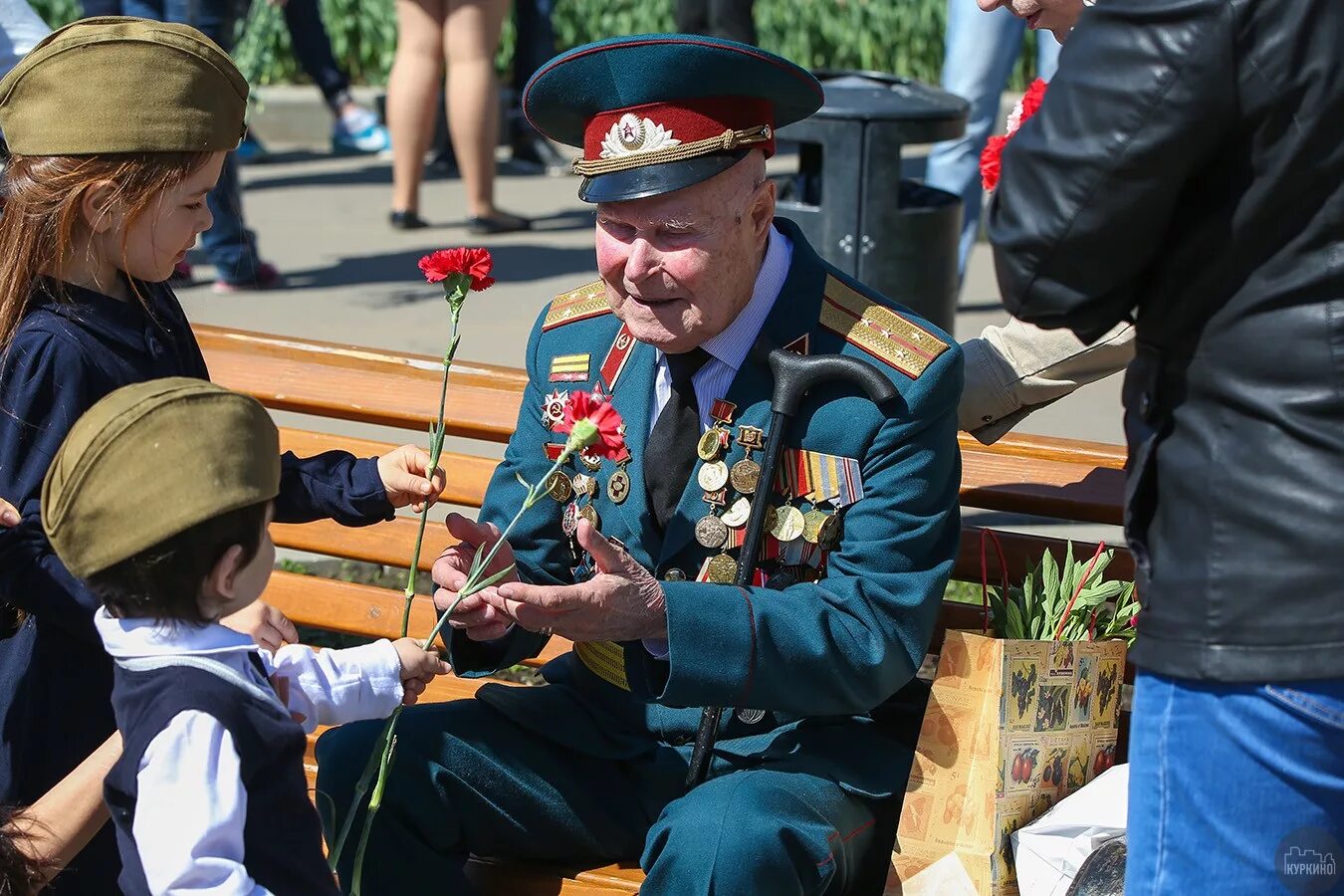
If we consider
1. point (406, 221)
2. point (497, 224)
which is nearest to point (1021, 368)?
point (497, 224)

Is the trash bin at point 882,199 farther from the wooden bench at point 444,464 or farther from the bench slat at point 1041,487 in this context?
the bench slat at point 1041,487

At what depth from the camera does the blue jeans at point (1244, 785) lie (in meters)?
1.99

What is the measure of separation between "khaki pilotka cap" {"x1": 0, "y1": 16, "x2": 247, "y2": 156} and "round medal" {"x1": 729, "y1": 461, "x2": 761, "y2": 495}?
99cm

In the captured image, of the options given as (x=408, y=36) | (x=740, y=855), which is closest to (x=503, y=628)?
(x=740, y=855)

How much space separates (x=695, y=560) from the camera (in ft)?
9.50

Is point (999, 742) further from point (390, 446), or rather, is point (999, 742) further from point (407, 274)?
point (407, 274)

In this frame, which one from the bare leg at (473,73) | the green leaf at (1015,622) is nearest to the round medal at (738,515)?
the green leaf at (1015,622)

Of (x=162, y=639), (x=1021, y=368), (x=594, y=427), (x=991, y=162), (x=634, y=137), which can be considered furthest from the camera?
(x=1021, y=368)

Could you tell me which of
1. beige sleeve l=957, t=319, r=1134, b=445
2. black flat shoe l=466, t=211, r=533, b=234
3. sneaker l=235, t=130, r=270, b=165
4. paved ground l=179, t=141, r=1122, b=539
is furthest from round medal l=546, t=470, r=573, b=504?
sneaker l=235, t=130, r=270, b=165

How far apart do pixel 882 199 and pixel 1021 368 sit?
6.30 ft

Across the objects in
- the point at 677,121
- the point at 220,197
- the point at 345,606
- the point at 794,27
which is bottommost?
the point at 794,27

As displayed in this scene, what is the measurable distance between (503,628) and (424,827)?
35cm

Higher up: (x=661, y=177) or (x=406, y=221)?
(x=661, y=177)

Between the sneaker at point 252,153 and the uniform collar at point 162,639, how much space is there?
904 centimetres
